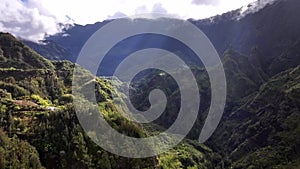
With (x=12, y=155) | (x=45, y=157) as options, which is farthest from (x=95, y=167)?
(x=12, y=155)

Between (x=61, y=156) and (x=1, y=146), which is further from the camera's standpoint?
(x=61, y=156)

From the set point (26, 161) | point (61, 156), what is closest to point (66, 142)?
point (61, 156)

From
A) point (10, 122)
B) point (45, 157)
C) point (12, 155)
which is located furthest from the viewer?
point (10, 122)

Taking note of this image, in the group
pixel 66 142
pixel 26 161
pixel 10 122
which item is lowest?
pixel 26 161

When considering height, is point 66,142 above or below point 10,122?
below

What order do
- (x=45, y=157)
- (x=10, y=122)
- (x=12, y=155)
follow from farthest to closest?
(x=10, y=122) < (x=45, y=157) < (x=12, y=155)

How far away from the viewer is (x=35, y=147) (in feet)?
587

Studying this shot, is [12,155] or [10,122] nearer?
[12,155]

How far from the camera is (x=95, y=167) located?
185 meters

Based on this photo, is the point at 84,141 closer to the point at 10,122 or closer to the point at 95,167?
the point at 95,167

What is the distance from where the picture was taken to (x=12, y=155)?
166 m

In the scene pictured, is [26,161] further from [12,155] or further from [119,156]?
[119,156]

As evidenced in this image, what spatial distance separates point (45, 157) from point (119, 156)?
1459 inches

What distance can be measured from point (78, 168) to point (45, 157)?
49.3 ft
